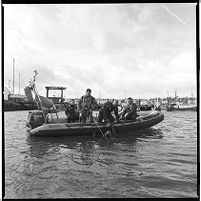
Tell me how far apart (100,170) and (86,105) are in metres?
3.73

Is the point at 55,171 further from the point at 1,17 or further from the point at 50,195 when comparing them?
the point at 1,17

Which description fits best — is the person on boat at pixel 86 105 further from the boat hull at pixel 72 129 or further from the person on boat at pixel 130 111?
the person on boat at pixel 130 111

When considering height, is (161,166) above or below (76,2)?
below

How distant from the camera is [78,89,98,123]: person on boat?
25.6 feet

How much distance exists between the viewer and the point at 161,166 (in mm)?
4438

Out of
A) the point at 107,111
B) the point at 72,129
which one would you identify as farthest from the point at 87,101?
the point at 72,129

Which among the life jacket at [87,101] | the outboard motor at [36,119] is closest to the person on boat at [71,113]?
the life jacket at [87,101]

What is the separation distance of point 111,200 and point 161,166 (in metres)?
2.49

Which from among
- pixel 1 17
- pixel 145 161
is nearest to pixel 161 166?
pixel 145 161

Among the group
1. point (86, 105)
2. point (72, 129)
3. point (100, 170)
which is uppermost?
point (86, 105)

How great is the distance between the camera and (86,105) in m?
7.78

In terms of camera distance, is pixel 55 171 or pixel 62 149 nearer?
pixel 55 171

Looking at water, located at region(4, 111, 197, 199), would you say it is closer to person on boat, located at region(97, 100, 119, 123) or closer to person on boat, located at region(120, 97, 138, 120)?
person on boat, located at region(97, 100, 119, 123)

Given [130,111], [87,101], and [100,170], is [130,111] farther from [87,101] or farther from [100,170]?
[100,170]
